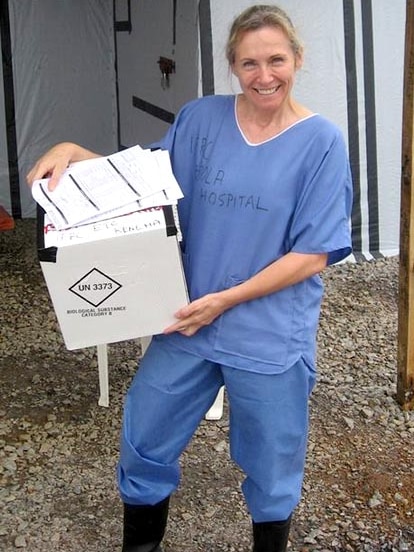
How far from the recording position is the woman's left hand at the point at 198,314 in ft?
5.65

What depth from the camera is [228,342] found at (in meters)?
1.77

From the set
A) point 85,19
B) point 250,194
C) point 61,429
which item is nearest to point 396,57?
point 85,19

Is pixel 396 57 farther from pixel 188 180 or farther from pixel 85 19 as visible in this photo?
pixel 188 180

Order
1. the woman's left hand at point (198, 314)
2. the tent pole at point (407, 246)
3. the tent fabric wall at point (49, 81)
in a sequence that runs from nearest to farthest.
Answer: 1. the woman's left hand at point (198, 314)
2. the tent pole at point (407, 246)
3. the tent fabric wall at point (49, 81)

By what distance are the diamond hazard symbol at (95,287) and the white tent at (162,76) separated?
2917mm

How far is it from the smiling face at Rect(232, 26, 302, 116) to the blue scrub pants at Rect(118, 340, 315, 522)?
0.62 m

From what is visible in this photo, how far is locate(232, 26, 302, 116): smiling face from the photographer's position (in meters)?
1.61

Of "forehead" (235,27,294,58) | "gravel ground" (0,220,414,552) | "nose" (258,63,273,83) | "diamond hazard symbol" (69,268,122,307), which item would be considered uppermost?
"forehead" (235,27,294,58)

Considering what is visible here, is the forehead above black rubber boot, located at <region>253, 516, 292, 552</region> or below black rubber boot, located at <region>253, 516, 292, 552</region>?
above

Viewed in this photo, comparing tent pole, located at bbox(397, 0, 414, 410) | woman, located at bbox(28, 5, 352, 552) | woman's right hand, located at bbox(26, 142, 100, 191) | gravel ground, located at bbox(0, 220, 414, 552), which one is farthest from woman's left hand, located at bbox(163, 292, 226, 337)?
tent pole, located at bbox(397, 0, 414, 410)

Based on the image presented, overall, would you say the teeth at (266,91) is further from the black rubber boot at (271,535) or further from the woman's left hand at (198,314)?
the black rubber boot at (271,535)

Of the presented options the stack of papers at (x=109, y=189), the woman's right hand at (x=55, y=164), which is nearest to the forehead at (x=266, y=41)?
the stack of papers at (x=109, y=189)

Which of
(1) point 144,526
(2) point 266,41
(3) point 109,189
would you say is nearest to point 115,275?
(3) point 109,189

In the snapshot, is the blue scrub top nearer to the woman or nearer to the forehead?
the woman
